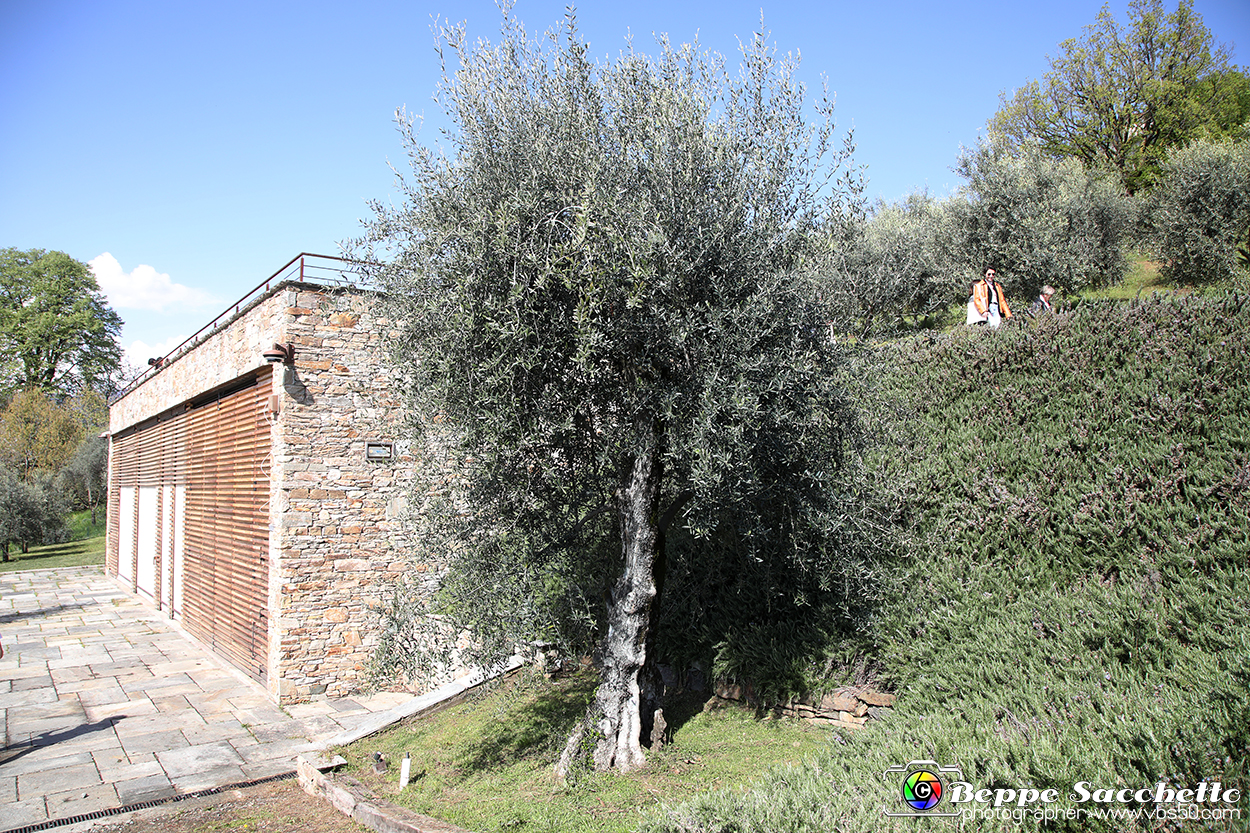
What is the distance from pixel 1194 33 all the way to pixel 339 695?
1407 inches

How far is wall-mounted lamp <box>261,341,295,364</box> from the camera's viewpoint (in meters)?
9.52

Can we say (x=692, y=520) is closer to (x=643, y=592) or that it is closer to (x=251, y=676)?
(x=643, y=592)

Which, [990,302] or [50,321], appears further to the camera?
[50,321]

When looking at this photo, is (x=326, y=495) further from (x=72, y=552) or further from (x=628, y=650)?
(x=72, y=552)

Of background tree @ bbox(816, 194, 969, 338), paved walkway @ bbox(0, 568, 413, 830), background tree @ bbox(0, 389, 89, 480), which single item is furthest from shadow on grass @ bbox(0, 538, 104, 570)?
background tree @ bbox(816, 194, 969, 338)

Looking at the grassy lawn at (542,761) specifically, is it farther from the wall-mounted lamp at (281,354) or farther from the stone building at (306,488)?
the wall-mounted lamp at (281,354)

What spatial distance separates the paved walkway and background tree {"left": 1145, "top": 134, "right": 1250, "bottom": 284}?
2069 centimetres

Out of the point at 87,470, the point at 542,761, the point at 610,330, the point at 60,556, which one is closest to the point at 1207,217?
the point at 610,330

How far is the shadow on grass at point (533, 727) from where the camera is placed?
277 inches

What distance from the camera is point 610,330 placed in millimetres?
5656

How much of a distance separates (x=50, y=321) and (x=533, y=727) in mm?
42728

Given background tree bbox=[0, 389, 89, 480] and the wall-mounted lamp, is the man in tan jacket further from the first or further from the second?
background tree bbox=[0, 389, 89, 480]

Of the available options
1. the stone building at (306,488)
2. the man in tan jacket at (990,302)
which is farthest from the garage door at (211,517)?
the man in tan jacket at (990,302)

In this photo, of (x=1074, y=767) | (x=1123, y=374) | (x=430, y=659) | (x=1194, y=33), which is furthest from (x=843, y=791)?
(x=1194, y=33)
